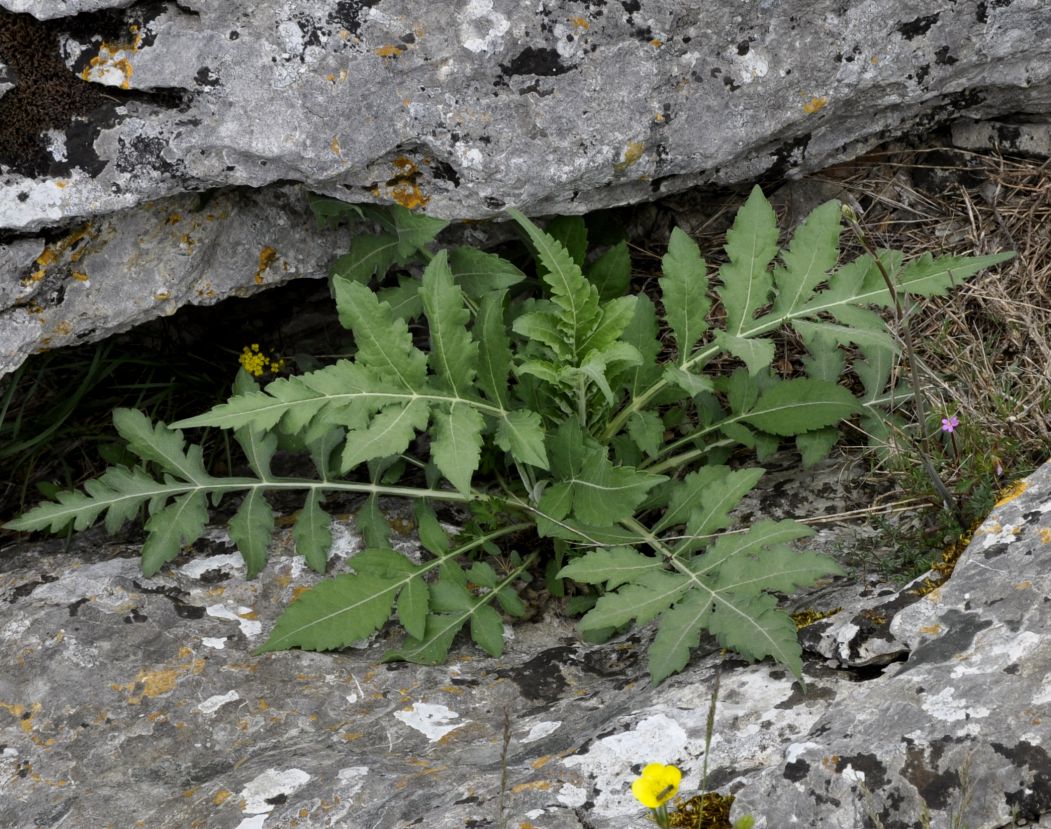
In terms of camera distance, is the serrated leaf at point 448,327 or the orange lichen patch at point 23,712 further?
the serrated leaf at point 448,327

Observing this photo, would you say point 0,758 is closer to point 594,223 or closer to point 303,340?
point 303,340

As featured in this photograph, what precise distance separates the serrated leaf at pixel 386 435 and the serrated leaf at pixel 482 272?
0.65 m

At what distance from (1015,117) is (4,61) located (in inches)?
119

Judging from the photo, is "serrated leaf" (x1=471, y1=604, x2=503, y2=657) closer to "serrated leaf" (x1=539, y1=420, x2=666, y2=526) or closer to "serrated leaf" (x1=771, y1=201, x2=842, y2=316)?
"serrated leaf" (x1=539, y1=420, x2=666, y2=526)

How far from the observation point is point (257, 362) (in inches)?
150

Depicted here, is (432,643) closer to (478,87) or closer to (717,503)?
(717,503)

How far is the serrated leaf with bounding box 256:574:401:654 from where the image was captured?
270 centimetres

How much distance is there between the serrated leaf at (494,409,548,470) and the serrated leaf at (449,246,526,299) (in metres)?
0.61

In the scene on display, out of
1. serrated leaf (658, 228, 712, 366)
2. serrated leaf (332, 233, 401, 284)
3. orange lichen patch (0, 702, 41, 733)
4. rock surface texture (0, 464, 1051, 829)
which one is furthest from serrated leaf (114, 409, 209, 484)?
serrated leaf (658, 228, 712, 366)

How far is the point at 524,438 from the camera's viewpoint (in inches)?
106

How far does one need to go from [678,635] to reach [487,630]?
61 centimetres

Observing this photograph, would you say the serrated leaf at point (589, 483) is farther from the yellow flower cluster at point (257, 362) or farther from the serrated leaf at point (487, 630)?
the yellow flower cluster at point (257, 362)

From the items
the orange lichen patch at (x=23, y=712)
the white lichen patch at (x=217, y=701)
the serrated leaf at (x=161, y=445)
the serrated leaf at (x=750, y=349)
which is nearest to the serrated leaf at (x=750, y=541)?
the serrated leaf at (x=750, y=349)

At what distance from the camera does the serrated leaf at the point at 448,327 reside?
8.98 ft
